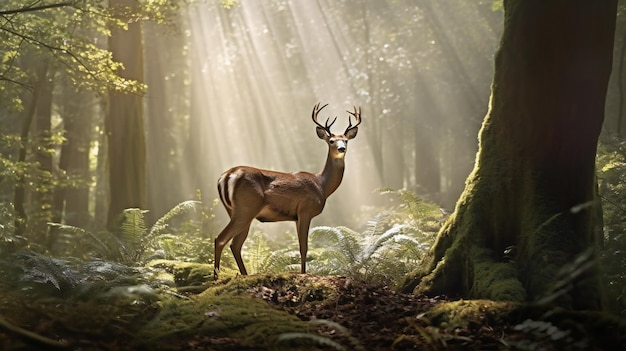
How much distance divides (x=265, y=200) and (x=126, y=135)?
19.3ft

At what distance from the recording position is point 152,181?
20.3 m

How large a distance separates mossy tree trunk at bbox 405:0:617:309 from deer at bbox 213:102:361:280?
5.31 ft

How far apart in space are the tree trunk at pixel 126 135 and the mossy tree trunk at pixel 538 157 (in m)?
7.11

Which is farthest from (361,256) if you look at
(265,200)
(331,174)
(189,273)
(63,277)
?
(63,277)

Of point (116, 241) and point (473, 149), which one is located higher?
point (473, 149)

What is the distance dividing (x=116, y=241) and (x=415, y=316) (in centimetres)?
511

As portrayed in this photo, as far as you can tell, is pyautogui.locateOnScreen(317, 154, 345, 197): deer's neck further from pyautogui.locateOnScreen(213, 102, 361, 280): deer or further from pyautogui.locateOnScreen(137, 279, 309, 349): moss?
pyautogui.locateOnScreen(137, 279, 309, 349): moss

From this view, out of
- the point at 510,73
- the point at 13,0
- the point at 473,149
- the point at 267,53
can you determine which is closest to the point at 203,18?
the point at 267,53

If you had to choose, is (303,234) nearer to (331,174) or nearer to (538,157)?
(331,174)

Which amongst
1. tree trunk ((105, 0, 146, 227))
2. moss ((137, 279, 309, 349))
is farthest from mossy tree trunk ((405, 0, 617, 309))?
tree trunk ((105, 0, 146, 227))

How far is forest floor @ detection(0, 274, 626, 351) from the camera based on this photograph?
4.18 meters

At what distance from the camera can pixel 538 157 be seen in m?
6.28

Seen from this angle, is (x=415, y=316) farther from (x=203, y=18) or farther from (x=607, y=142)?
(x=203, y=18)

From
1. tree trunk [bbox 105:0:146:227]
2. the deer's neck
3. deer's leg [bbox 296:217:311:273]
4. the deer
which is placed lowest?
deer's leg [bbox 296:217:311:273]
